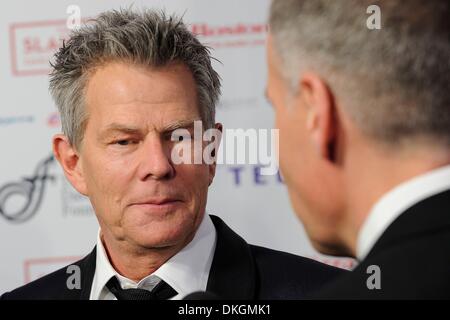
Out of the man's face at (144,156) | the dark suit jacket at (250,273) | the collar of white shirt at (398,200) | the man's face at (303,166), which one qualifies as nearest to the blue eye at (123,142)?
the man's face at (144,156)

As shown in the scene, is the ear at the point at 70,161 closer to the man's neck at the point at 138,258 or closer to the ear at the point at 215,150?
the man's neck at the point at 138,258

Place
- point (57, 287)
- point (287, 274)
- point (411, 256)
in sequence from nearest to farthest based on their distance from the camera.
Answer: point (411, 256), point (287, 274), point (57, 287)

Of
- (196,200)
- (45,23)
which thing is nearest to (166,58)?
(196,200)

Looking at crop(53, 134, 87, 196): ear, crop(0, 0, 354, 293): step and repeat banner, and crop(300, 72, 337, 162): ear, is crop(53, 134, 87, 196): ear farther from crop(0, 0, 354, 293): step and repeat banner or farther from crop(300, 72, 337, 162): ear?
crop(300, 72, 337, 162): ear

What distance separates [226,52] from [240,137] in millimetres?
368

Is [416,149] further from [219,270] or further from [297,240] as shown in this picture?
[297,240]

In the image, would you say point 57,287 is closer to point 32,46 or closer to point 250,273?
point 250,273

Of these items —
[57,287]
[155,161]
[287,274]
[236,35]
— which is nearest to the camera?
[155,161]

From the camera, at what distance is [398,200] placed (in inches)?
31.0

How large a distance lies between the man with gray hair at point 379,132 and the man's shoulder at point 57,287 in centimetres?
82

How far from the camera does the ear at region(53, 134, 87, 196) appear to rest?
1.55m

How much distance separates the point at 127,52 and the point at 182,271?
41 centimetres

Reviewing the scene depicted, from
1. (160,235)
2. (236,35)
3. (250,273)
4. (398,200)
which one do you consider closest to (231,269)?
(250,273)

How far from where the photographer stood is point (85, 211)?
2227mm
